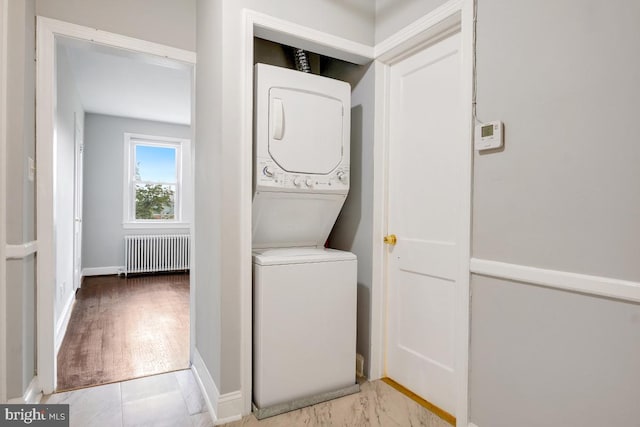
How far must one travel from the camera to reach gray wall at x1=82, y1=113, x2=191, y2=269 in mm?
5688

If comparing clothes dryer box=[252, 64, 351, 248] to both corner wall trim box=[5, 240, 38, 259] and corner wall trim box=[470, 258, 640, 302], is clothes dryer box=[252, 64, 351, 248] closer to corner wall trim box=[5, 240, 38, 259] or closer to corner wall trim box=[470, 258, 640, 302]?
corner wall trim box=[470, 258, 640, 302]

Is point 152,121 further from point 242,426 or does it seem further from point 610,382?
point 610,382

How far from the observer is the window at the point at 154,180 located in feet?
19.7

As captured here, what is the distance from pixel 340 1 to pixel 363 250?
1.54 m

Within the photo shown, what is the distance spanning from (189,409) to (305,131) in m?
1.66

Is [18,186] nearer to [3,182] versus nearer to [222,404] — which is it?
[3,182]

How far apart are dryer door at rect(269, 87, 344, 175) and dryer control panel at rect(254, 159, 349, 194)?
0.03 meters

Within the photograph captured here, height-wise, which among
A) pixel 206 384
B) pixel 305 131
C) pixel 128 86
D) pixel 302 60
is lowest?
pixel 206 384

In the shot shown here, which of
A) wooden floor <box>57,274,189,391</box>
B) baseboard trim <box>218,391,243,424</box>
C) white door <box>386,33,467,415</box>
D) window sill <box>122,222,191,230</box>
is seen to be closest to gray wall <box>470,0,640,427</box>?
white door <box>386,33,467,415</box>

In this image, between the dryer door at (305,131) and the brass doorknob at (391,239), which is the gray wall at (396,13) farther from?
the brass doorknob at (391,239)

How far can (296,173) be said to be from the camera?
1982mm

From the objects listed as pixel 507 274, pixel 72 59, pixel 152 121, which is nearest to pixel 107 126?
pixel 152 121

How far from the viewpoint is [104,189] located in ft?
19.0

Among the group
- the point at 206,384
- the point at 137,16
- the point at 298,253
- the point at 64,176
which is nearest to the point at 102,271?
the point at 64,176
